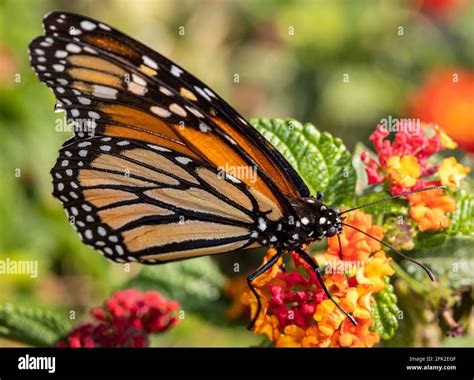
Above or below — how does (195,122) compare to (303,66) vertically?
below

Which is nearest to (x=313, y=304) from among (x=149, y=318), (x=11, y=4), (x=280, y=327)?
(x=280, y=327)

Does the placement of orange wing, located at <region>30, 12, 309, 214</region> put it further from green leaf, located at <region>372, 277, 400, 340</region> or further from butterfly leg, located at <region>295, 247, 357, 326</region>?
green leaf, located at <region>372, 277, 400, 340</region>

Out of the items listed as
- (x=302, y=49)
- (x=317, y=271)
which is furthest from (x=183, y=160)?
(x=302, y=49)

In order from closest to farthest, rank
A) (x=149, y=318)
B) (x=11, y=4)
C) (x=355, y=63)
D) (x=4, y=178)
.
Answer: (x=149, y=318), (x=4, y=178), (x=11, y=4), (x=355, y=63)

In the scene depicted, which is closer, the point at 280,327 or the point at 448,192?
the point at 280,327

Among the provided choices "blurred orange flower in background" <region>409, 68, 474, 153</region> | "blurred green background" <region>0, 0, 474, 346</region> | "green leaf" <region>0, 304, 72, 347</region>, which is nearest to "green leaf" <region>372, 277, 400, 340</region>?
"green leaf" <region>0, 304, 72, 347</region>

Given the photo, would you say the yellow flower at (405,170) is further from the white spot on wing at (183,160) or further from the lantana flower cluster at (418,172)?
the white spot on wing at (183,160)

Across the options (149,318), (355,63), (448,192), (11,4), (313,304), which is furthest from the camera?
(355,63)

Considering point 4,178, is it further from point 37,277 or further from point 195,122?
point 195,122
